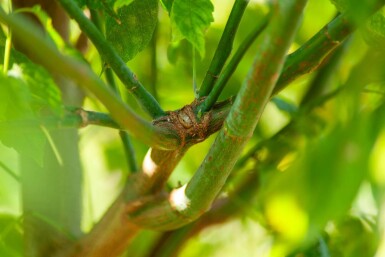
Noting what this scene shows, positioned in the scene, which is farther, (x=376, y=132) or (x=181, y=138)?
(x=181, y=138)

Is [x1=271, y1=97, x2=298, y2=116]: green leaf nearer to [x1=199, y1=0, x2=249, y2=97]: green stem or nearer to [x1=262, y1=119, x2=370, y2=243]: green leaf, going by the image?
[x1=199, y1=0, x2=249, y2=97]: green stem

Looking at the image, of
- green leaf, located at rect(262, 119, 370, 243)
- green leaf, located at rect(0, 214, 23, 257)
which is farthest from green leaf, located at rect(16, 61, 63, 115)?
green leaf, located at rect(0, 214, 23, 257)

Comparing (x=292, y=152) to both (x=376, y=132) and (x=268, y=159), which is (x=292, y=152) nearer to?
(x=268, y=159)

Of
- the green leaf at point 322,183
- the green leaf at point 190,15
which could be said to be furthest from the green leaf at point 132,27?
the green leaf at point 322,183

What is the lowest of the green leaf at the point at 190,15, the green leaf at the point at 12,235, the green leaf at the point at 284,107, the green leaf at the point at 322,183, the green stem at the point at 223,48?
the green leaf at the point at 322,183

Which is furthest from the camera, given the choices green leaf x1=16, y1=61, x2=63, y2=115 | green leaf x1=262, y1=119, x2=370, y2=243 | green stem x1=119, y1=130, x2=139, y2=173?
green stem x1=119, y1=130, x2=139, y2=173

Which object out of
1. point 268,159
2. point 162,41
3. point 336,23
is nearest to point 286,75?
point 336,23

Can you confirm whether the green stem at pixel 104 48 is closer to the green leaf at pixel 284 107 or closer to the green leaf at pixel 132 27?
the green leaf at pixel 132 27
